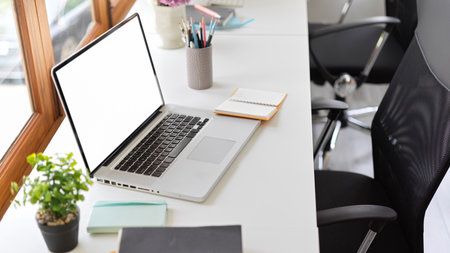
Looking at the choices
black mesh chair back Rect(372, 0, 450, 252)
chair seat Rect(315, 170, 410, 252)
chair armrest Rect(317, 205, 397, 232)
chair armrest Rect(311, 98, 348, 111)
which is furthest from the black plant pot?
chair armrest Rect(311, 98, 348, 111)

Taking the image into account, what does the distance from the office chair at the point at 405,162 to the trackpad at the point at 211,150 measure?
0.27 metres

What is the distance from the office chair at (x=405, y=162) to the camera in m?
1.24

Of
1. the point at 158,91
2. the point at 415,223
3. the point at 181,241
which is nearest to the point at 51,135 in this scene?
the point at 158,91

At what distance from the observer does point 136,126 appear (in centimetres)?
137

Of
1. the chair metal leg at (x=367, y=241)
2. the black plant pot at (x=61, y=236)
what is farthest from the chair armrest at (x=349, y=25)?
the black plant pot at (x=61, y=236)

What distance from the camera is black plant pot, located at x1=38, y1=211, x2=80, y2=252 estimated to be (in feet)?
3.10

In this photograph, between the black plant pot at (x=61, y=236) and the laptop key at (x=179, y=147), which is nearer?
the black plant pot at (x=61, y=236)

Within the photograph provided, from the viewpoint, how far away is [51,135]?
1479mm

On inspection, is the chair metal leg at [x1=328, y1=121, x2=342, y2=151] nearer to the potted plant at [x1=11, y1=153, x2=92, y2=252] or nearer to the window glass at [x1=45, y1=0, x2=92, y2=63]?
the window glass at [x1=45, y1=0, x2=92, y2=63]

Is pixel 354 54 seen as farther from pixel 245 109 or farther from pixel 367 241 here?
pixel 367 241

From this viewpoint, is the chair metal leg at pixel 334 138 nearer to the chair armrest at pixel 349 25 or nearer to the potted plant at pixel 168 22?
the chair armrest at pixel 349 25

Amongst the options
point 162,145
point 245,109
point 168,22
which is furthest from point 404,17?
point 162,145

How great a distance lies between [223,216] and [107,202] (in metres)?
0.25

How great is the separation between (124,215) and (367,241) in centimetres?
59
